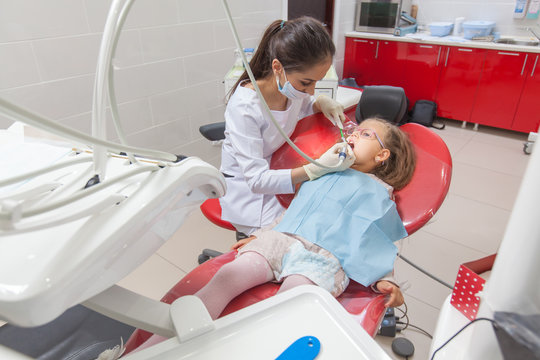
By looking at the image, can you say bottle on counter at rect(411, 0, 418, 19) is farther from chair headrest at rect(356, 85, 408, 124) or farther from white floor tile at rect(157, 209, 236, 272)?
white floor tile at rect(157, 209, 236, 272)

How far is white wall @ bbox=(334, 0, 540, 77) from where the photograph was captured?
150 inches

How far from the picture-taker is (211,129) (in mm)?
1741

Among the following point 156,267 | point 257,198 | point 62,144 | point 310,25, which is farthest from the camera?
point 156,267

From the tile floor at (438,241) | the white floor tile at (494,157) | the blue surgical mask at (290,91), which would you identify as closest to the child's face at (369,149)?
the blue surgical mask at (290,91)

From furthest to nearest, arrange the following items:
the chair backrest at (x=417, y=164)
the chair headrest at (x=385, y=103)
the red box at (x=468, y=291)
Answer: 1. the chair headrest at (x=385, y=103)
2. the chair backrest at (x=417, y=164)
3. the red box at (x=468, y=291)

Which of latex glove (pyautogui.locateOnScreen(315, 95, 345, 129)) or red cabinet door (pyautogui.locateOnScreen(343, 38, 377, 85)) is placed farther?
red cabinet door (pyautogui.locateOnScreen(343, 38, 377, 85))

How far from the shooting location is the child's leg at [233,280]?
95 cm

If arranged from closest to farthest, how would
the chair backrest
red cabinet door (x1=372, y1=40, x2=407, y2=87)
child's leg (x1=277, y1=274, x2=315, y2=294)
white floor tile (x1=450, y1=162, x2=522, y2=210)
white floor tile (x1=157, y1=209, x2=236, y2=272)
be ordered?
child's leg (x1=277, y1=274, x2=315, y2=294)
the chair backrest
white floor tile (x1=157, y1=209, x2=236, y2=272)
white floor tile (x1=450, y1=162, x2=522, y2=210)
red cabinet door (x1=372, y1=40, x2=407, y2=87)

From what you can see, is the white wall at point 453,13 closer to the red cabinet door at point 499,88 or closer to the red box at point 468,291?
the red cabinet door at point 499,88

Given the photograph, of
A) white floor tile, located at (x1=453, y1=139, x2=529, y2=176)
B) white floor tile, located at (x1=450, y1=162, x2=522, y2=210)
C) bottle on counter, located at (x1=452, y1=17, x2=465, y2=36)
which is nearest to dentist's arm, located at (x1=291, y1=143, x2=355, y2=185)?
white floor tile, located at (x1=450, y1=162, x2=522, y2=210)

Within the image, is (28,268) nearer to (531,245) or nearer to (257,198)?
(531,245)

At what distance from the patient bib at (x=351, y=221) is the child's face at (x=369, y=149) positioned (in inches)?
4.3

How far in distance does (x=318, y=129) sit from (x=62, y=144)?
1.12 metres

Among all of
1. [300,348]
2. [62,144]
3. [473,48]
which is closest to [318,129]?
[62,144]
